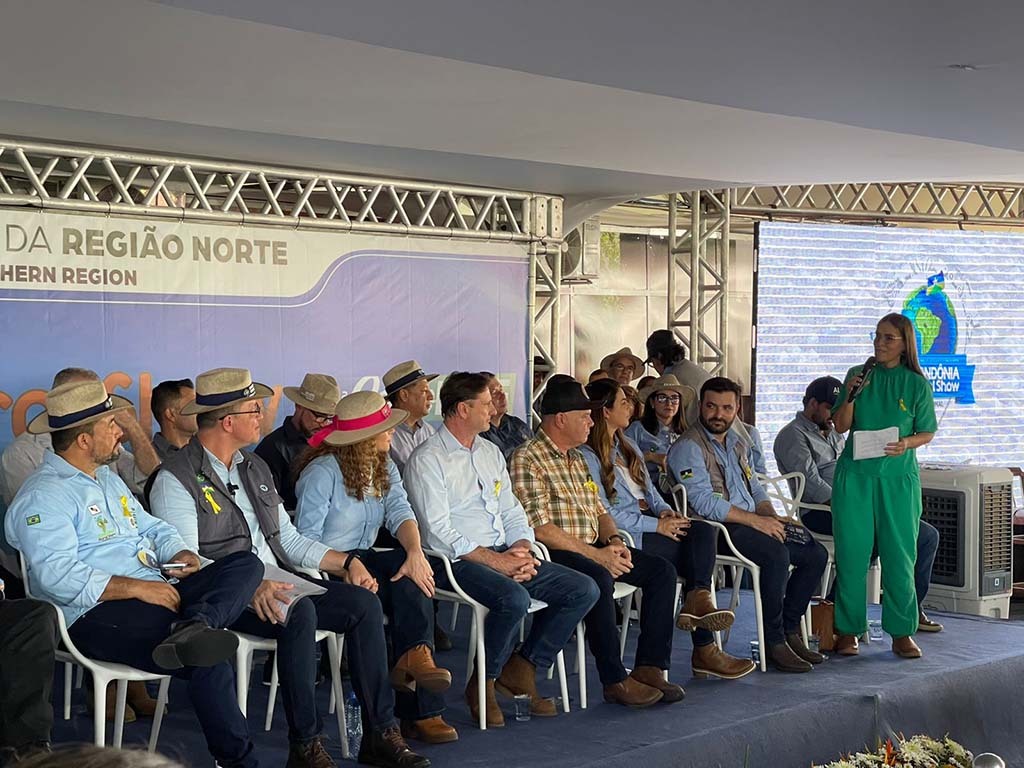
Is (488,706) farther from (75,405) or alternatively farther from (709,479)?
(75,405)

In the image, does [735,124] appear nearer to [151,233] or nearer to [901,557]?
[901,557]

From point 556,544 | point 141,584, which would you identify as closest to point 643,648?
point 556,544

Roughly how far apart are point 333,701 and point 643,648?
3.90 feet

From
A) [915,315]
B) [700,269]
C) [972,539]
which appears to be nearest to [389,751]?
[972,539]

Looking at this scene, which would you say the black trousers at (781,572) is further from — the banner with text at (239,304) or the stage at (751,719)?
the banner with text at (239,304)


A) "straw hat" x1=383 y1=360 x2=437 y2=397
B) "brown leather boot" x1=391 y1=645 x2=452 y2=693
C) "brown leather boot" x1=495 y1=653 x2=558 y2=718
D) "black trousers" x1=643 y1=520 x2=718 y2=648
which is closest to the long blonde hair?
"black trousers" x1=643 y1=520 x2=718 y2=648

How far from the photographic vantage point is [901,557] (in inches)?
226

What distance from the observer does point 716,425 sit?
5.75m

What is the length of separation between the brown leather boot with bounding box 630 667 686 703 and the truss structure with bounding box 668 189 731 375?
180 inches

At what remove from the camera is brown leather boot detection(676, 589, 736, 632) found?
5.11 m

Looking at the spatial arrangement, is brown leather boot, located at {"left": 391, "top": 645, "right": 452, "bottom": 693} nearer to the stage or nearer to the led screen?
the stage

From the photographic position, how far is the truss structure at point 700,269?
930cm

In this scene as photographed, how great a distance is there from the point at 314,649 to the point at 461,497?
1.02 meters

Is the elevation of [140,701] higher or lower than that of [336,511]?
lower
